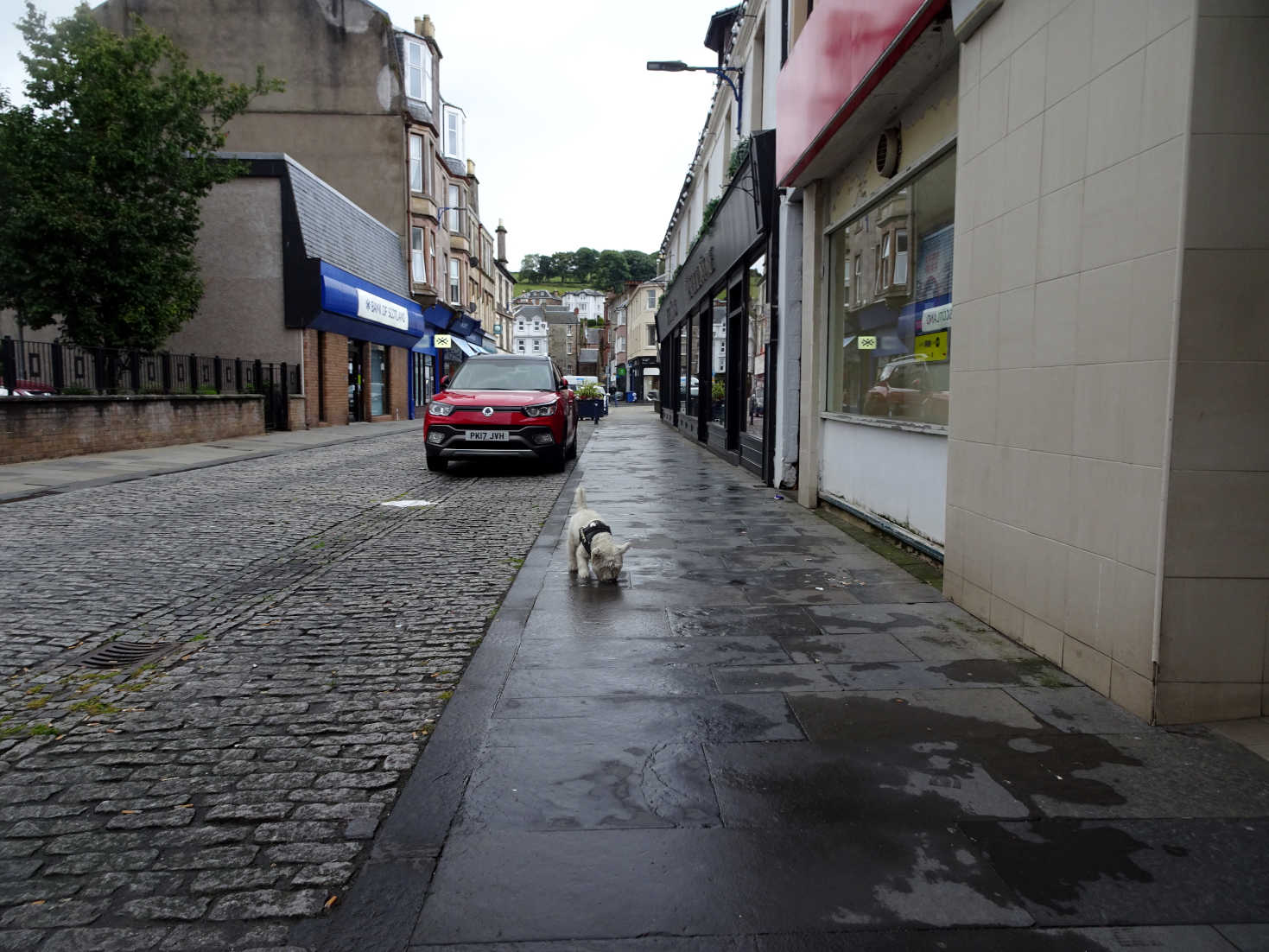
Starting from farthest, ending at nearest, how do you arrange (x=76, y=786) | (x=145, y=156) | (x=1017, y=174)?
(x=145, y=156)
(x=1017, y=174)
(x=76, y=786)

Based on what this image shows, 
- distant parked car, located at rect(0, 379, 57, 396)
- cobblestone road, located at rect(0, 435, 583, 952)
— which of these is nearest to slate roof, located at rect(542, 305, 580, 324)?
distant parked car, located at rect(0, 379, 57, 396)

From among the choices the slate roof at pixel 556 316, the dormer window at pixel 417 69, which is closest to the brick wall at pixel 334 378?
the dormer window at pixel 417 69

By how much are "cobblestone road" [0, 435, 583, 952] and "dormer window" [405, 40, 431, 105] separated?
34.1m

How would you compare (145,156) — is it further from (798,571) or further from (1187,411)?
(1187,411)

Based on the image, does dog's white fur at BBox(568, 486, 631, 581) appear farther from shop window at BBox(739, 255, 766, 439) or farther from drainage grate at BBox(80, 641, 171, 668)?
shop window at BBox(739, 255, 766, 439)

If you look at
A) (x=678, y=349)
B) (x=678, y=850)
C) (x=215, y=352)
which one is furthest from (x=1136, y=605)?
(x=215, y=352)

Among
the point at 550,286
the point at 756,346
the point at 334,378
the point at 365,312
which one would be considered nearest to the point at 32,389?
the point at 756,346

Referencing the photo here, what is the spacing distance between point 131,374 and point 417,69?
84.3ft

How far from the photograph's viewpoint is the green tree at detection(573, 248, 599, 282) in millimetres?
156625

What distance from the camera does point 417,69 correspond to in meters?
37.8

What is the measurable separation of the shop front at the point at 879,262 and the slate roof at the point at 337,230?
1867cm

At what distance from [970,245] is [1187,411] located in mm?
1998

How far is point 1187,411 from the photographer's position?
316 cm

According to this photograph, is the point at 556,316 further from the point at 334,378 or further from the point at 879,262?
the point at 879,262
